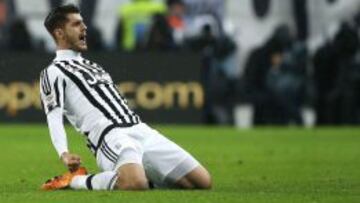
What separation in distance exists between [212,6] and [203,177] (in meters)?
17.0

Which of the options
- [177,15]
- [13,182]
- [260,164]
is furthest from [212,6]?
[13,182]

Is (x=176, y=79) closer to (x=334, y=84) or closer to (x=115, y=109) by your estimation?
(x=334, y=84)

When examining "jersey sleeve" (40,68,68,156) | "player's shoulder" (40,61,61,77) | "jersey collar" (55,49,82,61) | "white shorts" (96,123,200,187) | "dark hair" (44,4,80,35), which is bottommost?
"white shorts" (96,123,200,187)

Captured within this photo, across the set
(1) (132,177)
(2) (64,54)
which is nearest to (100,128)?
(1) (132,177)

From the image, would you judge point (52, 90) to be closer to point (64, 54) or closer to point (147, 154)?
point (64, 54)

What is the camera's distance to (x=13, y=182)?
1328cm

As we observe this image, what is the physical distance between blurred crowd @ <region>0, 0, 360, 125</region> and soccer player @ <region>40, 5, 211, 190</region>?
14951 millimetres

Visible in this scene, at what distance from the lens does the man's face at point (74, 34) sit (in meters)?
12.0

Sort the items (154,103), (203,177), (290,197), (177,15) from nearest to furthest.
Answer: (290,197)
(203,177)
(154,103)
(177,15)

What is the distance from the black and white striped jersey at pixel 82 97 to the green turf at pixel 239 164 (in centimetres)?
66

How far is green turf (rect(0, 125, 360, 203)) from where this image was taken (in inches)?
443

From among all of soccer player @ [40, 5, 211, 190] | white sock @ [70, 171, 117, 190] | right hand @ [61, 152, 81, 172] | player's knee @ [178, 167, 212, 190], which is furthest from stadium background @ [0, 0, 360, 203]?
right hand @ [61, 152, 81, 172]

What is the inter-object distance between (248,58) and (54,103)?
55.2 ft

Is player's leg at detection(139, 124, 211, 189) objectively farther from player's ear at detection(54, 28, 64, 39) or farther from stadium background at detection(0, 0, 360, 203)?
stadium background at detection(0, 0, 360, 203)
